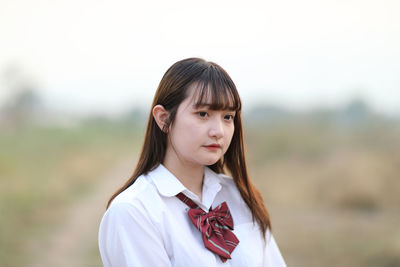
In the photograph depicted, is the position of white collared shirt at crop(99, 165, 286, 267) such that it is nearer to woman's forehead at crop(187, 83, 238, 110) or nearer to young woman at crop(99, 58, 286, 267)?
young woman at crop(99, 58, 286, 267)

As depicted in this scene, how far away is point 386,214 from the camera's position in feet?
22.3

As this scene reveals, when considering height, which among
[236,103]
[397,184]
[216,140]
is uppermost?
[236,103]

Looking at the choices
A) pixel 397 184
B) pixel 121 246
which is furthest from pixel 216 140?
pixel 397 184

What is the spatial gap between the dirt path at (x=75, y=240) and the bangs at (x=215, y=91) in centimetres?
372

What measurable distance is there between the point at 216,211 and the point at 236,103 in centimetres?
45

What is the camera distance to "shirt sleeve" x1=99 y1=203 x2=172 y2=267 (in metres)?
1.57

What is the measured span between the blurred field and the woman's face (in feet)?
11.8

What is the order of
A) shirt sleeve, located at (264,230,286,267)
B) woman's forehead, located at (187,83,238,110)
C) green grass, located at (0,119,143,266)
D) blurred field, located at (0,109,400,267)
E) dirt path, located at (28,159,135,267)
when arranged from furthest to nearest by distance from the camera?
1. green grass, located at (0,119,143,266)
2. blurred field, located at (0,109,400,267)
3. dirt path, located at (28,159,135,267)
4. shirt sleeve, located at (264,230,286,267)
5. woman's forehead, located at (187,83,238,110)

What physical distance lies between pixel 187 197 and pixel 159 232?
0.22 m

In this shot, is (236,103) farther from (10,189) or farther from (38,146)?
(38,146)

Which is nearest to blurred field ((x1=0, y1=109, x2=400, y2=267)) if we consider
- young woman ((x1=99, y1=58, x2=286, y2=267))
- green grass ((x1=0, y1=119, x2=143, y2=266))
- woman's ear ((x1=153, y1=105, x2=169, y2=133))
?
green grass ((x1=0, y1=119, x2=143, y2=266))

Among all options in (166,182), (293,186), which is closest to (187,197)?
(166,182)

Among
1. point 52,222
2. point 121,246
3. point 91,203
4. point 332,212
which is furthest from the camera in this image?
point 91,203

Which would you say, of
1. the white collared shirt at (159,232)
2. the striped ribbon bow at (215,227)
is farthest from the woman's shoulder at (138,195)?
the striped ribbon bow at (215,227)
